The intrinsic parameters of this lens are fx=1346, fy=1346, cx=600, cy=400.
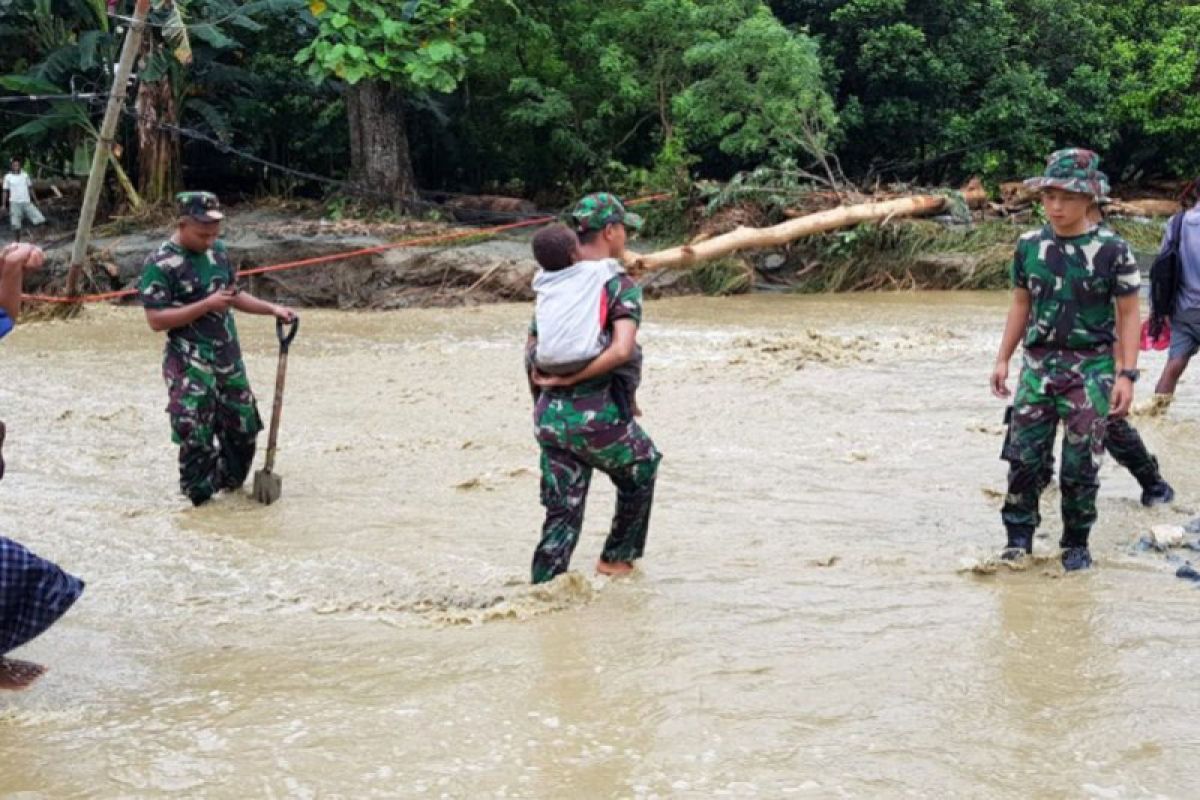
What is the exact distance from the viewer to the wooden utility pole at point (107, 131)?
13664mm

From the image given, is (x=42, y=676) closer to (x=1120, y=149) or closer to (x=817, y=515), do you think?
(x=817, y=515)

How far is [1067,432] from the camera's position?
5.48 meters

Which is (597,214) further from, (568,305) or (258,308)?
(258,308)

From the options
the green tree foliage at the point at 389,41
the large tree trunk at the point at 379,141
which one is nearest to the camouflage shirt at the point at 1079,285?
the green tree foliage at the point at 389,41

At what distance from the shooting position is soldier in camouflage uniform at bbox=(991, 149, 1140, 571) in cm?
534

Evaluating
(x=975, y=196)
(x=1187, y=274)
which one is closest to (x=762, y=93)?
(x=975, y=196)

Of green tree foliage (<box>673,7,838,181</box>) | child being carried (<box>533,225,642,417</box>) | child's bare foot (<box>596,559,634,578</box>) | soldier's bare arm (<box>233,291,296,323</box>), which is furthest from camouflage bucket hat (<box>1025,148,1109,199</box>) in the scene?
green tree foliage (<box>673,7,838,181</box>)

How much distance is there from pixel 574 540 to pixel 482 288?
490 inches

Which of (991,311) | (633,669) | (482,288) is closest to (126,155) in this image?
(482,288)

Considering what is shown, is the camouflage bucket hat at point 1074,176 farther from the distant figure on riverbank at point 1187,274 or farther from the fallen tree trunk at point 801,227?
the fallen tree trunk at point 801,227

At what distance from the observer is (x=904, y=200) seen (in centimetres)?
1828

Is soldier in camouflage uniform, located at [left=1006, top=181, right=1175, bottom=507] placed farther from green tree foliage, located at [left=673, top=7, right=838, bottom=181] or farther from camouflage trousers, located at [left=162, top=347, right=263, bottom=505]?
green tree foliage, located at [left=673, top=7, right=838, bottom=181]

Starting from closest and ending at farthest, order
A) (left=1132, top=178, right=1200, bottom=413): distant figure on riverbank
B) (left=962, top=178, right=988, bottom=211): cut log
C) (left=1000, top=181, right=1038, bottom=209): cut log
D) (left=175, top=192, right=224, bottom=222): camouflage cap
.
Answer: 1. (left=175, top=192, right=224, bottom=222): camouflage cap
2. (left=1132, top=178, right=1200, bottom=413): distant figure on riverbank
3. (left=962, top=178, right=988, bottom=211): cut log
4. (left=1000, top=181, right=1038, bottom=209): cut log

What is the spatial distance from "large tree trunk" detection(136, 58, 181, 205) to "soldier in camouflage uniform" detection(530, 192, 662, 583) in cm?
1651
